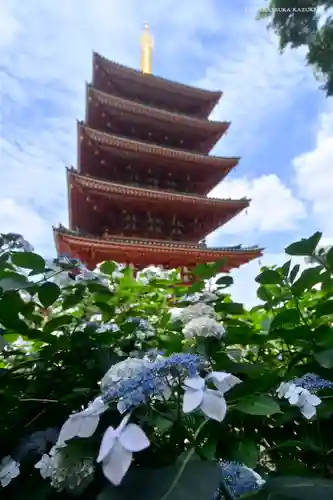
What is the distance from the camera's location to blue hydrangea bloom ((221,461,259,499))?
312 mm

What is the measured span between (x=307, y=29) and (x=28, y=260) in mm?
5896

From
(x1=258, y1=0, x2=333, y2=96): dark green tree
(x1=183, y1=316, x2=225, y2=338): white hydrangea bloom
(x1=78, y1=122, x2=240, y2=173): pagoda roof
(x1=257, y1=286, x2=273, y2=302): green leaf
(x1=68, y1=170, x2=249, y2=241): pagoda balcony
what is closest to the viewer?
(x1=183, y1=316, x2=225, y2=338): white hydrangea bloom

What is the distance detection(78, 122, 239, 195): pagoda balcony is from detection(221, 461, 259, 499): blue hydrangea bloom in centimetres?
866

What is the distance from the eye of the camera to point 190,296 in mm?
751

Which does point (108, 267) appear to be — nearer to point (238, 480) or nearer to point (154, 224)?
point (238, 480)

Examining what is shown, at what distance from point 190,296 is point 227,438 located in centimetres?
35

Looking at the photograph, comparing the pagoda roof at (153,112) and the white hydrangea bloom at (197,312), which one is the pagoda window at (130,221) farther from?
the white hydrangea bloom at (197,312)

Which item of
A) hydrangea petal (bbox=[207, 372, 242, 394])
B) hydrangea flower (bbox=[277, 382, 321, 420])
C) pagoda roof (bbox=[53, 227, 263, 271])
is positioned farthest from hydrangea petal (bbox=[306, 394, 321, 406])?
pagoda roof (bbox=[53, 227, 263, 271])

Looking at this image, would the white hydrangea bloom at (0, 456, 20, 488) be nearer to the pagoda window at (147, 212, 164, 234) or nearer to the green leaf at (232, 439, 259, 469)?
the green leaf at (232, 439, 259, 469)

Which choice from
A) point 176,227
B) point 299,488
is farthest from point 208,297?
point 176,227

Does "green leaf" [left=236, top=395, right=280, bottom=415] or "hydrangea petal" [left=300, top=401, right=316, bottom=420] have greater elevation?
"green leaf" [left=236, top=395, right=280, bottom=415]

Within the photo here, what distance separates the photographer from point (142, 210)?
8648mm

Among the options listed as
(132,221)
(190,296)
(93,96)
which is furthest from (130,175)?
(190,296)

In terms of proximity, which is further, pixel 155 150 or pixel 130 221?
pixel 155 150
